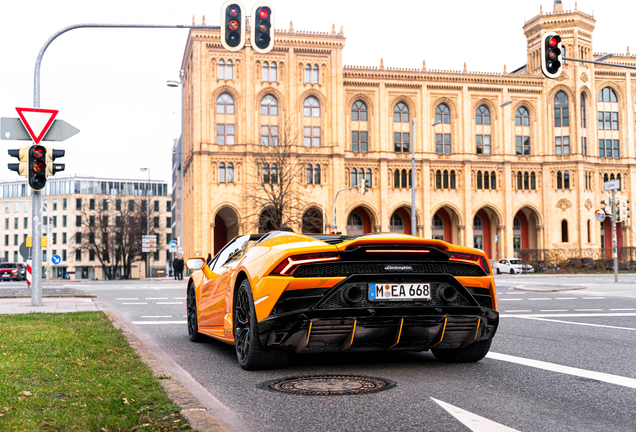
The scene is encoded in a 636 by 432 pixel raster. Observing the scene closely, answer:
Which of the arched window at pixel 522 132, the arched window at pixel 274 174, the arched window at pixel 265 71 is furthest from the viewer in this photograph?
the arched window at pixel 522 132

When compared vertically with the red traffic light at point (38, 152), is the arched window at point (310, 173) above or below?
above

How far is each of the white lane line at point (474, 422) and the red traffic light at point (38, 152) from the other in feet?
40.5

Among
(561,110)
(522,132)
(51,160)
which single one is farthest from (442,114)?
(51,160)

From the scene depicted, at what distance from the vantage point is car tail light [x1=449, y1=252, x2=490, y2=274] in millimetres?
5637

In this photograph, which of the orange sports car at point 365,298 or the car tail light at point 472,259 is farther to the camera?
the car tail light at point 472,259

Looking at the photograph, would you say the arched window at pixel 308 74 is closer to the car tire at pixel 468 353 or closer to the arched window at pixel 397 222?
the arched window at pixel 397 222

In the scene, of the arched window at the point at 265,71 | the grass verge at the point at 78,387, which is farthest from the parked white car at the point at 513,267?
the grass verge at the point at 78,387

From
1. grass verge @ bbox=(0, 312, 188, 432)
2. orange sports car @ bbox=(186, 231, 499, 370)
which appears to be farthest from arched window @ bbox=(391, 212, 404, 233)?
orange sports car @ bbox=(186, 231, 499, 370)

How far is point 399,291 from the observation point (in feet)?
17.5

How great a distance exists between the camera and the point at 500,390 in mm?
4879

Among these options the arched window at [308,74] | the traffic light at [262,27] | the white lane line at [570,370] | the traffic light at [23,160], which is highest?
the arched window at [308,74]

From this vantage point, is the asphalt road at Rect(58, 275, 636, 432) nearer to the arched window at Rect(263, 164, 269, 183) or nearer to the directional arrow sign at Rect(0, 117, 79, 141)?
the directional arrow sign at Rect(0, 117, 79, 141)

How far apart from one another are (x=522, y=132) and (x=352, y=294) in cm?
6508

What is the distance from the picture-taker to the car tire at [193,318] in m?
8.27
